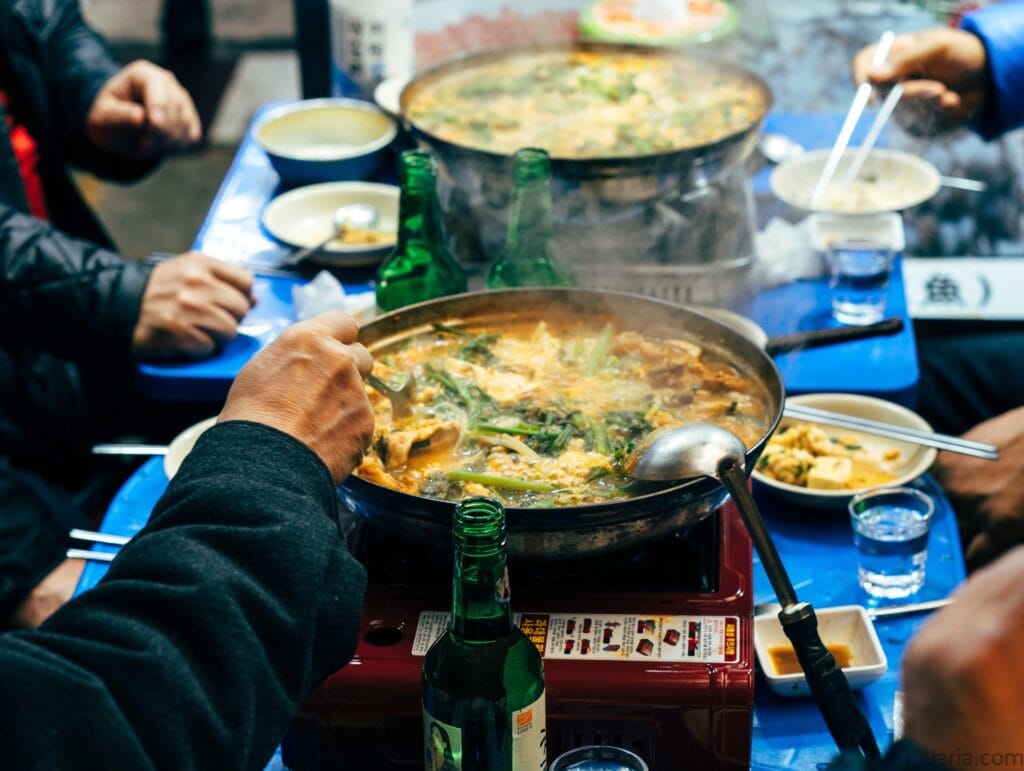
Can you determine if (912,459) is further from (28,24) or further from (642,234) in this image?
(28,24)

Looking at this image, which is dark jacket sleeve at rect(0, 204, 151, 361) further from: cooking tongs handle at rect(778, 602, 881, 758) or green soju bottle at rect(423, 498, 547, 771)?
cooking tongs handle at rect(778, 602, 881, 758)

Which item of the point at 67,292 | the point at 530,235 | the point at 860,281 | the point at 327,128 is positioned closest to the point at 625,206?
the point at 530,235

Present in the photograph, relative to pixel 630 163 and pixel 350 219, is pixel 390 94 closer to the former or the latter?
pixel 350 219

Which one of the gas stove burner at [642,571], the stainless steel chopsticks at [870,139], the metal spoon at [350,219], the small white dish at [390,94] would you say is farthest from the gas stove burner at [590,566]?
the small white dish at [390,94]

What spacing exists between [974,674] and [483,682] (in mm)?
672

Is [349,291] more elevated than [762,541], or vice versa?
[762,541]

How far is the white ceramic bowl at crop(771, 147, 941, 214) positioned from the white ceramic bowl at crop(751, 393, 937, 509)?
924 millimetres

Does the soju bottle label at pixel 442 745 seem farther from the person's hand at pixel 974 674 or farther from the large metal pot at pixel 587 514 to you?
the person's hand at pixel 974 674

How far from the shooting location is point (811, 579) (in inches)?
81.8

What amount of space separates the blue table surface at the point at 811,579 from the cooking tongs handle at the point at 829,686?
320 mm

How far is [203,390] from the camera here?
8.76 feet

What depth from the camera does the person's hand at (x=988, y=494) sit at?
7.95 feet

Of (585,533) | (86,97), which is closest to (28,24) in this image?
(86,97)

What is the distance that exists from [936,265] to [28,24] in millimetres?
3156
